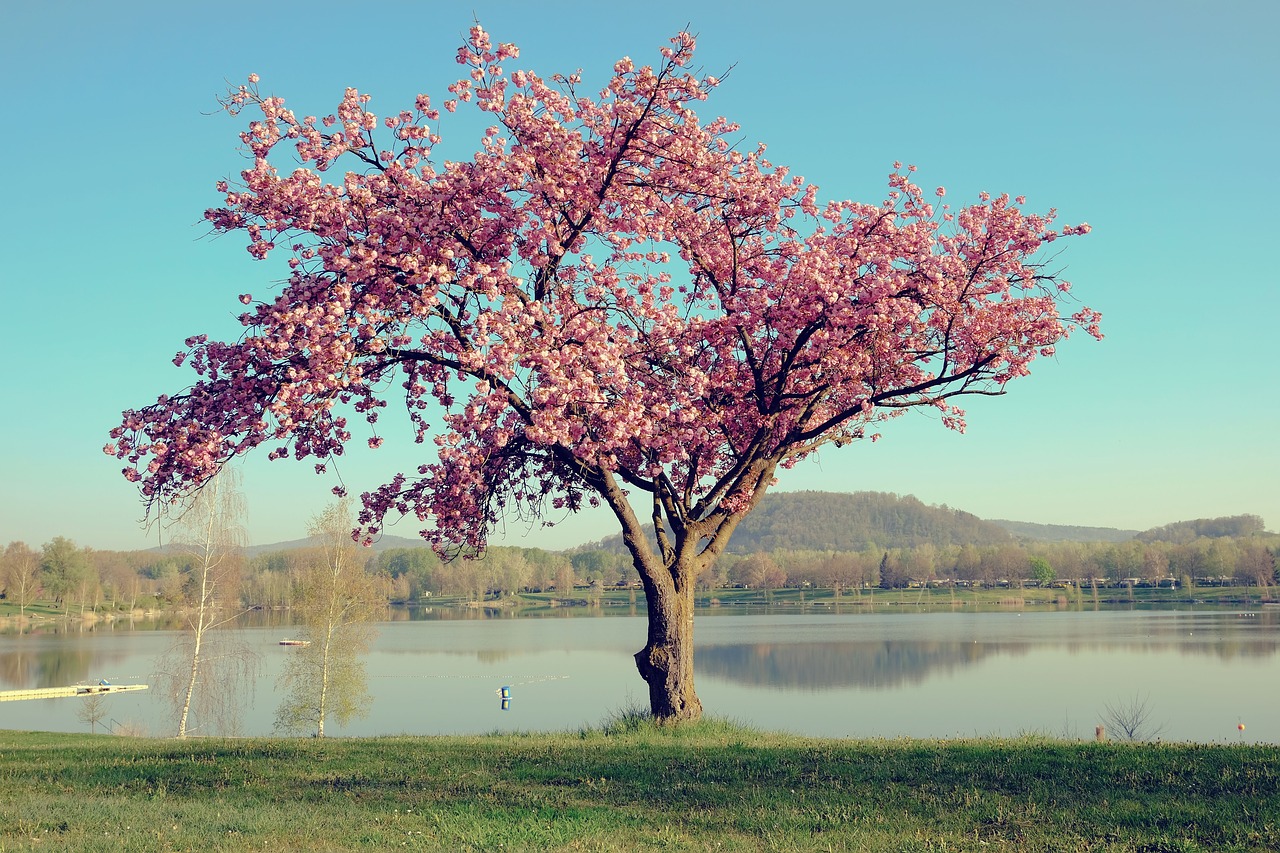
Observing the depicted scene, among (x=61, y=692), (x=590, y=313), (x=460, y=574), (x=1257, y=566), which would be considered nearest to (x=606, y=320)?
(x=590, y=313)

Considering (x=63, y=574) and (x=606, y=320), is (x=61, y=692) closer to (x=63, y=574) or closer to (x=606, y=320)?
(x=606, y=320)

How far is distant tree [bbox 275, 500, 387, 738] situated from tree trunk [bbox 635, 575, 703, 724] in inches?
1099

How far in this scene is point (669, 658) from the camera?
14.9m

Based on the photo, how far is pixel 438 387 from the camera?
14.2 meters

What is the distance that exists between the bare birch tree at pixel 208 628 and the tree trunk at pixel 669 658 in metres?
24.3

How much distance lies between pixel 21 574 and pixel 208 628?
116 m

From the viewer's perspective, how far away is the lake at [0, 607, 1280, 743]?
35.3 m

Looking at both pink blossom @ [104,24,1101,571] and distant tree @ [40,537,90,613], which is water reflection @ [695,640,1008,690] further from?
distant tree @ [40,537,90,613]

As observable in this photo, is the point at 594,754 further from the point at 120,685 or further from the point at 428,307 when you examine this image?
the point at 120,685

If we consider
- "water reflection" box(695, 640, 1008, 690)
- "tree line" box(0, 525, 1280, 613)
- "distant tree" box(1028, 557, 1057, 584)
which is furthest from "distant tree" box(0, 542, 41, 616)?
"distant tree" box(1028, 557, 1057, 584)

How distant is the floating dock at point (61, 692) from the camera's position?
47.1 m

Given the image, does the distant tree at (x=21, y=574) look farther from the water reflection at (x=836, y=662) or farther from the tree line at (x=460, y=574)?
the water reflection at (x=836, y=662)

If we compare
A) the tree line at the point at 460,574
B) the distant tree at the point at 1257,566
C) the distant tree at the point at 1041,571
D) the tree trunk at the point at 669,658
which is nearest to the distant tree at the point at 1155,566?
the tree line at the point at 460,574

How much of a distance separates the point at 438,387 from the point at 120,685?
50.4 metres
